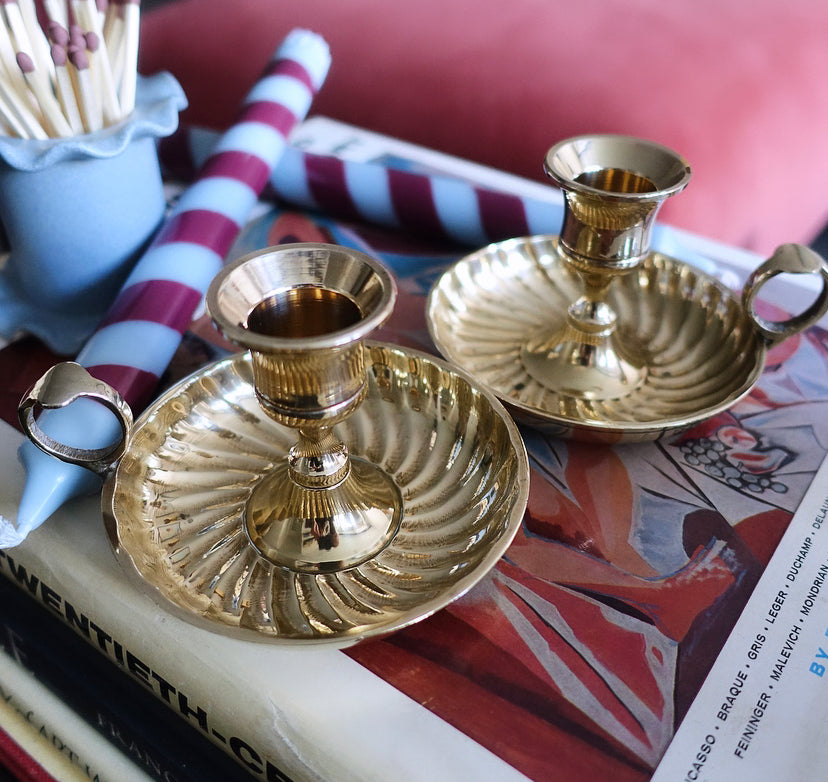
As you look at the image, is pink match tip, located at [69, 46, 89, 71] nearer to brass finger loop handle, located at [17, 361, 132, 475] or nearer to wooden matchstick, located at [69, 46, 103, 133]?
wooden matchstick, located at [69, 46, 103, 133]

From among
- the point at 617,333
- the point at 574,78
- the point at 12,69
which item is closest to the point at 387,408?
the point at 617,333

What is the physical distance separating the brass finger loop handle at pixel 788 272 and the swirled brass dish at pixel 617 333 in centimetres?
1

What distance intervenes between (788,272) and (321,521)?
11.3 inches

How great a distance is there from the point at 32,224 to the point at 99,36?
0.12 m

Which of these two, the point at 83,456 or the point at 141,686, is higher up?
the point at 83,456

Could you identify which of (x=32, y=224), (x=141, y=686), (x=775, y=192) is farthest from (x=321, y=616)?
(x=775, y=192)

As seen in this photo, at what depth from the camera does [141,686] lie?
0.41 m

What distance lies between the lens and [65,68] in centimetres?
44

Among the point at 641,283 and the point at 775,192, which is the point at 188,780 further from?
the point at 775,192

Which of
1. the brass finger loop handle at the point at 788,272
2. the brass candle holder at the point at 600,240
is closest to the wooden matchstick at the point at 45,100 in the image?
the brass candle holder at the point at 600,240

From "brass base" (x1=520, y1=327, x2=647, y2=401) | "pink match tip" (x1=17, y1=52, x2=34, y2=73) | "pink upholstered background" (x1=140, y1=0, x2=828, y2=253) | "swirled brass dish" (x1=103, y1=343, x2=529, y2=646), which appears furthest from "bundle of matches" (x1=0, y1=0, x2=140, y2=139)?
"pink upholstered background" (x1=140, y1=0, x2=828, y2=253)

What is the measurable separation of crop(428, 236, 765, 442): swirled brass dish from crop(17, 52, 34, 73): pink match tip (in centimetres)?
26

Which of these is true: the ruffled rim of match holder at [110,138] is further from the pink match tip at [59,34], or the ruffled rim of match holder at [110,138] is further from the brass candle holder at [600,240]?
the brass candle holder at [600,240]

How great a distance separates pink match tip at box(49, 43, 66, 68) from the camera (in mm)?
427
